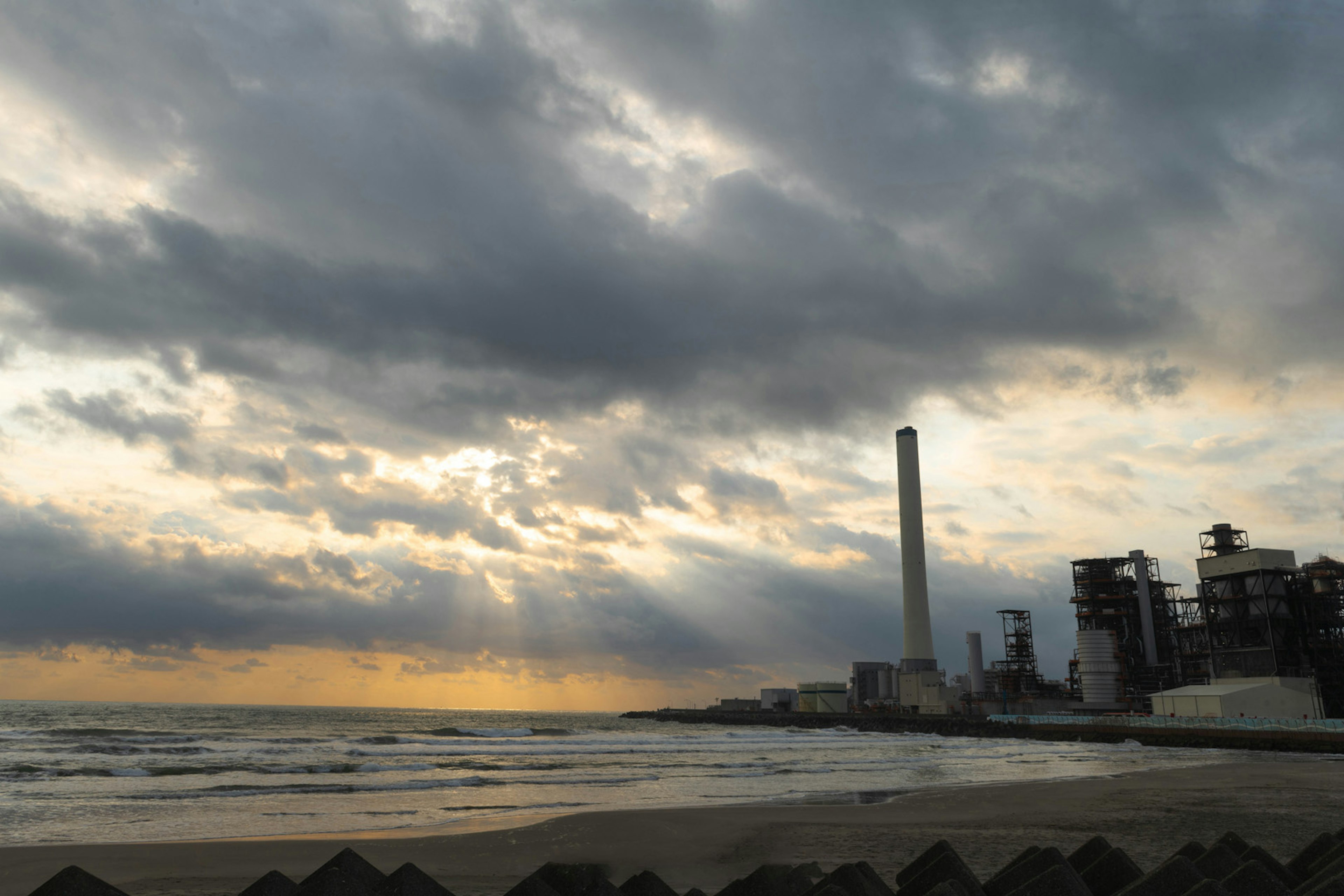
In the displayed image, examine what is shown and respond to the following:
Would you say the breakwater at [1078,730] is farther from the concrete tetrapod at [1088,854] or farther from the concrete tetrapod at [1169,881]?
the concrete tetrapod at [1169,881]

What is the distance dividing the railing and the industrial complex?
352 cm

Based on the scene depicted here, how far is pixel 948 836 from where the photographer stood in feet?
56.8

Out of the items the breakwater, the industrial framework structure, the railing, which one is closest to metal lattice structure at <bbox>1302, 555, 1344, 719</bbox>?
the industrial framework structure

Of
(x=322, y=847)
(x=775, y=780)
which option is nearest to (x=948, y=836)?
(x=322, y=847)

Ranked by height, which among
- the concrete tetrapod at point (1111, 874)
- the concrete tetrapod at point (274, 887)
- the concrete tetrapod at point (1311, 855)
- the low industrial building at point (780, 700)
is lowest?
the low industrial building at point (780, 700)

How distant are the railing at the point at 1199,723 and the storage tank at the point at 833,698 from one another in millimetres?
47366

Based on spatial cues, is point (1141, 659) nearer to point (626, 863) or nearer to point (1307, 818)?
point (1307, 818)

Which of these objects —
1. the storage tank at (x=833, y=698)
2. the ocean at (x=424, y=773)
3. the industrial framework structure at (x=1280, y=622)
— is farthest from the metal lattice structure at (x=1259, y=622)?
the storage tank at (x=833, y=698)

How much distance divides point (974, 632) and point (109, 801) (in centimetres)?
9842

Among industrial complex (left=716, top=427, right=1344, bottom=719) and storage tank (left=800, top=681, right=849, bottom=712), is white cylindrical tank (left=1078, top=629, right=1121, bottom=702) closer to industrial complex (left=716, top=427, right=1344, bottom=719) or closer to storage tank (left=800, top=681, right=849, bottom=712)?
industrial complex (left=716, top=427, right=1344, bottom=719)

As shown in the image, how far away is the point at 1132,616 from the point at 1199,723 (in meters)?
37.4

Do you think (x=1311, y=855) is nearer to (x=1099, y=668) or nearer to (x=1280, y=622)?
(x=1280, y=622)

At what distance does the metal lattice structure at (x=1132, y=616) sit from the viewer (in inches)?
3551

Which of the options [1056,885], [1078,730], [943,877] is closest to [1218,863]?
[1056,885]
